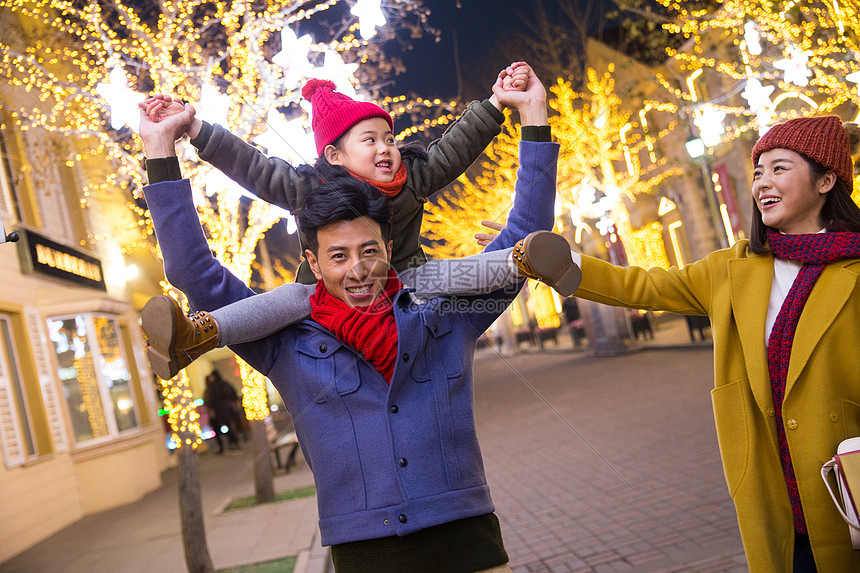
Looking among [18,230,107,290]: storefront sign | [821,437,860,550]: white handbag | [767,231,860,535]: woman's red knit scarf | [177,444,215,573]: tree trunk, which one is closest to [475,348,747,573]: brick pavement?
[767,231,860,535]: woman's red knit scarf

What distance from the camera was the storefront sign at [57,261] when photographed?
35.4ft

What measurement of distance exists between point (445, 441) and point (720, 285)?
126cm

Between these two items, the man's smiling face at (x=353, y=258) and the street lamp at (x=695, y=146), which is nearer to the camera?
the man's smiling face at (x=353, y=258)

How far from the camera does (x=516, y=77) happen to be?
2.15 m

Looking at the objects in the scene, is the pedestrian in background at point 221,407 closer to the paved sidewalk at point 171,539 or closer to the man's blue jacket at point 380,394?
the paved sidewalk at point 171,539

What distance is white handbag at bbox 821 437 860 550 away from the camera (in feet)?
6.89

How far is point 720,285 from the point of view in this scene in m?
2.58

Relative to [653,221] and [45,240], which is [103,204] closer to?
[45,240]

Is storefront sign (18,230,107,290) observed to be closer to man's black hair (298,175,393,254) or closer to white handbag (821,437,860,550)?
man's black hair (298,175,393,254)

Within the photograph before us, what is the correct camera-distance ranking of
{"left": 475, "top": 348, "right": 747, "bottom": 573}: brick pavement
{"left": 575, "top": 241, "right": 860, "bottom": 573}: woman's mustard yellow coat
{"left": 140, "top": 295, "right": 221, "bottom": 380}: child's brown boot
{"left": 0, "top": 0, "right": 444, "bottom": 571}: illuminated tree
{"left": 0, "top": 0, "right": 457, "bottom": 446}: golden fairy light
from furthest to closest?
{"left": 0, "top": 0, "right": 457, "bottom": 446}: golden fairy light → {"left": 0, "top": 0, "right": 444, "bottom": 571}: illuminated tree → {"left": 475, "top": 348, "right": 747, "bottom": 573}: brick pavement → {"left": 575, "top": 241, "right": 860, "bottom": 573}: woman's mustard yellow coat → {"left": 140, "top": 295, "right": 221, "bottom": 380}: child's brown boot

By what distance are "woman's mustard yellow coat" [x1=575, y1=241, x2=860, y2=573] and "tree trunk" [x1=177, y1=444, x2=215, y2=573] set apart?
491 centimetres

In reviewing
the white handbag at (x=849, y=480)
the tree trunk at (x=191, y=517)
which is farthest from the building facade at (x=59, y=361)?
the white handbag at (x=849, y=480)

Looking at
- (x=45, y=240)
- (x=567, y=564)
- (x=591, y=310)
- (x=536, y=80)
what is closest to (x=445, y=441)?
(x=536, y=80)

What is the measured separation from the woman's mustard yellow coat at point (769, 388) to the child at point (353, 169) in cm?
60
